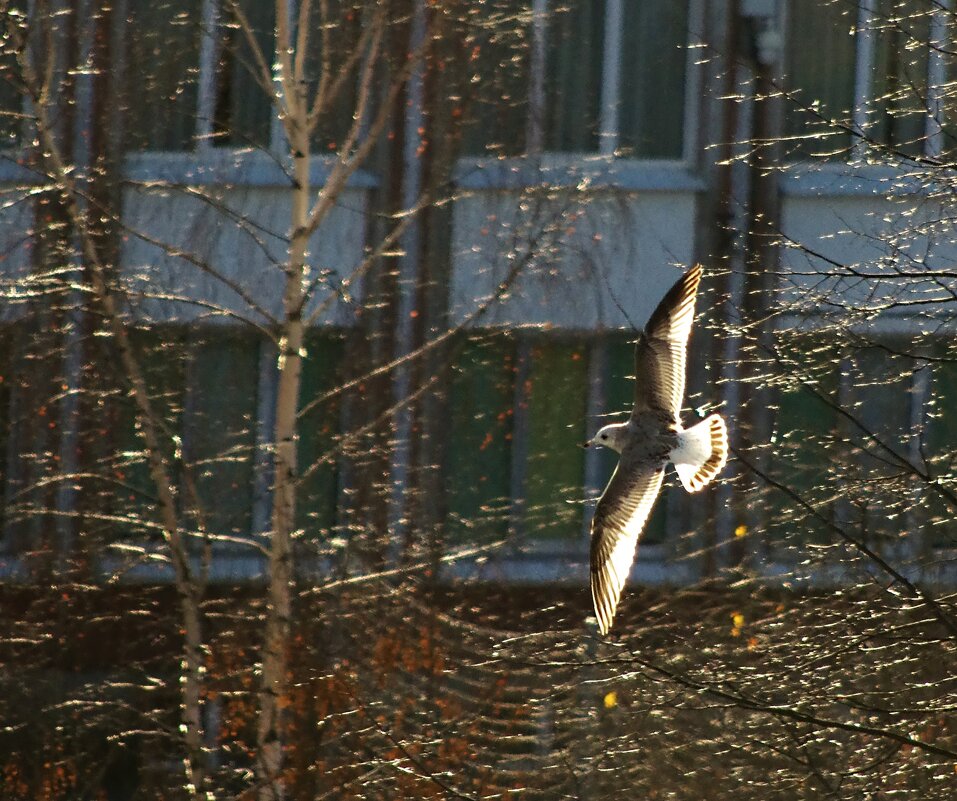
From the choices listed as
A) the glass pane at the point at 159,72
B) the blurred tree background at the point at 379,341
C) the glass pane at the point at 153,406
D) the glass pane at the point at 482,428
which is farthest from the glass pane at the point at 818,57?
the glass pane at the point at 153,406

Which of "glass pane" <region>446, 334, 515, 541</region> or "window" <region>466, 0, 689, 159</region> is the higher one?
"window" <region>466, 0, 689, 159</region>

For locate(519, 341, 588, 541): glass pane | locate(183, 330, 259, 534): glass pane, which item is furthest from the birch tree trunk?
locate(519, 341, 588, 541): glass pane

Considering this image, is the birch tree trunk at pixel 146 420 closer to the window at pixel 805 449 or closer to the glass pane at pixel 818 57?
the window at pixel 805 449

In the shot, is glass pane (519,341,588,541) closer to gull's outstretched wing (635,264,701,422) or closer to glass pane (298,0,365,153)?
glass pane (298,0,365,153)

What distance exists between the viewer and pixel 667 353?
6820 millimetres

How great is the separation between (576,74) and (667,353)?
22.7ft

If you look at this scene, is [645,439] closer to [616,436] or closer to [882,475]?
[616,436]

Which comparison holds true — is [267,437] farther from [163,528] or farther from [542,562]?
[163,528]

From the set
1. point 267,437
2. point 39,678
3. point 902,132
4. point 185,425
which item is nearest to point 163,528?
point 39,678

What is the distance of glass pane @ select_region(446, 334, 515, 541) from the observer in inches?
521

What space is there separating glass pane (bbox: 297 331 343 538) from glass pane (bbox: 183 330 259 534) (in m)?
0.42

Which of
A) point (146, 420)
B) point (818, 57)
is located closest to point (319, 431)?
point (146, 420)

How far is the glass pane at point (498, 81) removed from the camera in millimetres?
12305

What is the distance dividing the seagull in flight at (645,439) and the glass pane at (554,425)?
6.42 metres
